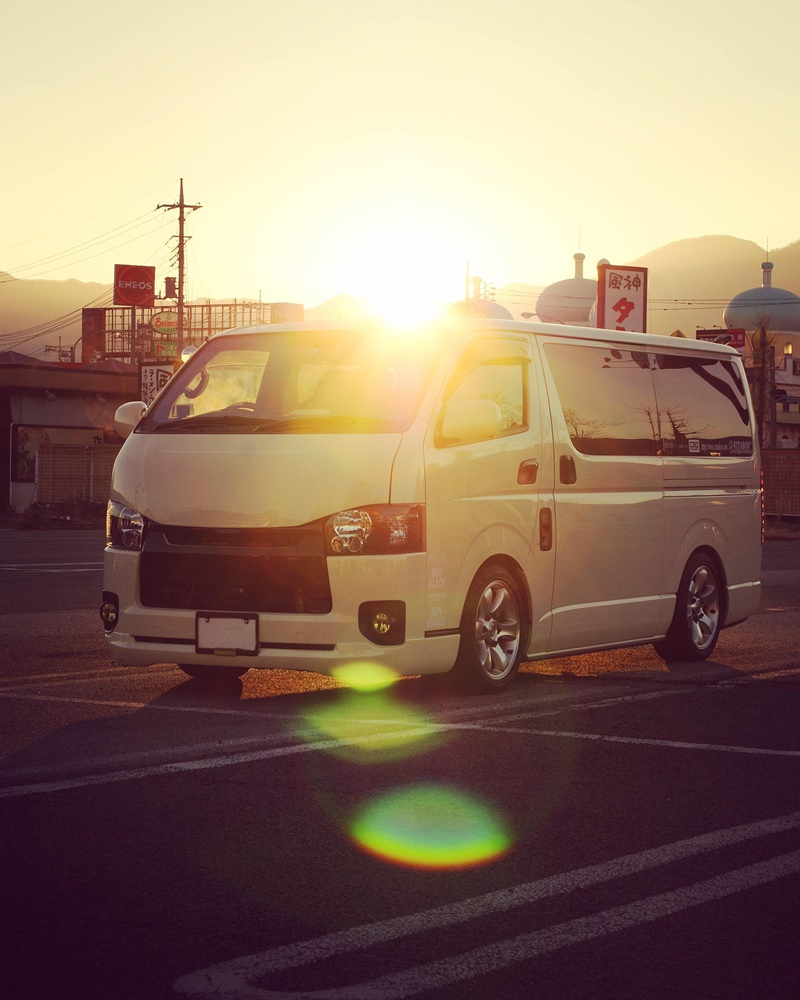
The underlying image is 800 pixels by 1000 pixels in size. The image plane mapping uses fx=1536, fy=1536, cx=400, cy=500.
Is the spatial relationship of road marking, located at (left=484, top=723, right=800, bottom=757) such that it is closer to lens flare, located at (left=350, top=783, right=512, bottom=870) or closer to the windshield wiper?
lens flare, located at (left=350, top=783, right=512, bottom=870)

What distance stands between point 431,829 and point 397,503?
10.0 feet

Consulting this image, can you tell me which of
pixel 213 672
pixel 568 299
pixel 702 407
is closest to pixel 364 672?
pixel 213 672

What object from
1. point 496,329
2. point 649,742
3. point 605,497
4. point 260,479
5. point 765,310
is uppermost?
point 765,310

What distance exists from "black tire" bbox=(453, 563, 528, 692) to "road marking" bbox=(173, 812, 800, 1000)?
345 cm

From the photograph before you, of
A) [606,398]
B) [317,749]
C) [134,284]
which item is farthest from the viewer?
[134,284]

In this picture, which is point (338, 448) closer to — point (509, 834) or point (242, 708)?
point (242, 708)

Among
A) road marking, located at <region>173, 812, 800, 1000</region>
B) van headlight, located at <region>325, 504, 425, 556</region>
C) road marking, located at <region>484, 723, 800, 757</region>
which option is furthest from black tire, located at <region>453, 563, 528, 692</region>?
road marking, located at <region>173, 812, 800, 1000</region>

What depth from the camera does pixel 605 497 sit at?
10.0 metres

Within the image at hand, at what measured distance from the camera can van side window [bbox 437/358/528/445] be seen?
908 centimetres

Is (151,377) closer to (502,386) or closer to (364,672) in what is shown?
(502,386)

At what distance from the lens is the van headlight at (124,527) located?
28.9ft

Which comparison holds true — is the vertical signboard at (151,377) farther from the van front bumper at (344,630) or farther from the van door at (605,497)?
the van front bumper at (344,630)

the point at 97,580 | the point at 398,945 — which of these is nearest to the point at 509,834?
the point at 398,945

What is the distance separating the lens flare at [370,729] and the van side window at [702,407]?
3226 mm
